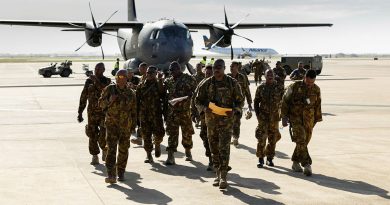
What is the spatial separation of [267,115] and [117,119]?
2833mm

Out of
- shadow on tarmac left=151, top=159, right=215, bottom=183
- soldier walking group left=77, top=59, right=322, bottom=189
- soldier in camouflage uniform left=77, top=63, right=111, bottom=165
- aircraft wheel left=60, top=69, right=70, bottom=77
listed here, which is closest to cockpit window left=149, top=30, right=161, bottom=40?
soldier walking group left=77, top=59, right=322, bottom=189

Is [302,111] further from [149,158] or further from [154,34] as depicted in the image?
[154,34]

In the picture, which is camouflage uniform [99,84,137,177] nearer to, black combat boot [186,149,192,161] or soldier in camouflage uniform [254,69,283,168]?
black combat boot [186,149,192,161]

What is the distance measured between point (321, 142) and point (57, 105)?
38.3 feet

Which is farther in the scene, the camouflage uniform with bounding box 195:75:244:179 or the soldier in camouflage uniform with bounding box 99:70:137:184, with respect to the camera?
the soldier in camouflage uniform with bounding box 99:70:137:184

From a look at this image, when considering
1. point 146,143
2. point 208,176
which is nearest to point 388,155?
point 208,176

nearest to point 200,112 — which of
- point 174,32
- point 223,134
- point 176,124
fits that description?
point 223,134

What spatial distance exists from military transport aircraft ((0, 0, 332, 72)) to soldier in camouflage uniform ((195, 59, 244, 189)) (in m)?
19.4

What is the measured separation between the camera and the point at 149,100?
29.4 feet

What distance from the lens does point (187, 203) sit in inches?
250

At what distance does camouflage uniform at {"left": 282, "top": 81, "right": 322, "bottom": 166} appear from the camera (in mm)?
8062

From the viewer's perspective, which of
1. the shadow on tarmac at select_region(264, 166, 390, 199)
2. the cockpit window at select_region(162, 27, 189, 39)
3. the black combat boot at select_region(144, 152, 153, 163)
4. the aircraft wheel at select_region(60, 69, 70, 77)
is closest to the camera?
the shadow on tarmac at select_region(264, 166, 390, 199)

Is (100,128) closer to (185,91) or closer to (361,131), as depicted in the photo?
(185,91)

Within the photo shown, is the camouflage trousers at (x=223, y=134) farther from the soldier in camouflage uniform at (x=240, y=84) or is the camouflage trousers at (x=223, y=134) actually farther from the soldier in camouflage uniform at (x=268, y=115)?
the soldier in camouflage uniform at (x=240, y=84)
